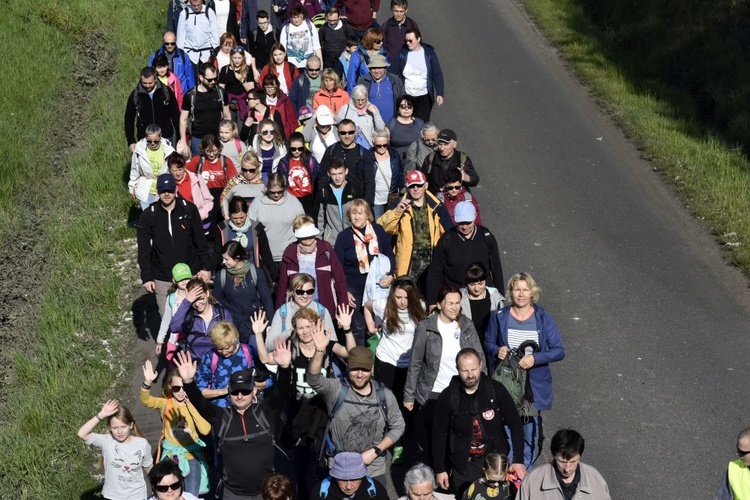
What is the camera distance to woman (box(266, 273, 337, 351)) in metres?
9.80

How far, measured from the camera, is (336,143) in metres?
12.9

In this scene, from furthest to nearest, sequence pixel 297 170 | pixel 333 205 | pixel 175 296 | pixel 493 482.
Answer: pixel 297 170 < pixel 333 205 < pixel 175 296 < pixel 493 482

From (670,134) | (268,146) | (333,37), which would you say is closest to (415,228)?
(268,146)

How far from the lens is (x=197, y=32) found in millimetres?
18266

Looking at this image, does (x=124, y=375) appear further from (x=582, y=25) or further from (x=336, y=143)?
(x=582, y=25)

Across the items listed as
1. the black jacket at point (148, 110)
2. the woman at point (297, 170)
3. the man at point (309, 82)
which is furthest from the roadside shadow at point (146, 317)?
the man at point (309, 82)

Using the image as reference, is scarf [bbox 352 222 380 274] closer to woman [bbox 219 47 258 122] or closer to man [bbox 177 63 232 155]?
man [bbox 177 63 232 155]

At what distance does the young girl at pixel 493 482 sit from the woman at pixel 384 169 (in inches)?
209

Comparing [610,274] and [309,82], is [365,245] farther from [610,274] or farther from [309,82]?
[309,82]

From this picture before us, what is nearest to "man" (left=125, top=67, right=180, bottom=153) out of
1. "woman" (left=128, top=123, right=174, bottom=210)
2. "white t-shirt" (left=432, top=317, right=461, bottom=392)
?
"woman" (left=128, top=123, right=174, bottom=210)

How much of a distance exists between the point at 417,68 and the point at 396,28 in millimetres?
1759

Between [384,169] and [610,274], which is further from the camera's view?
[610,274]

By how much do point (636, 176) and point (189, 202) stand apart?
25.3 feet

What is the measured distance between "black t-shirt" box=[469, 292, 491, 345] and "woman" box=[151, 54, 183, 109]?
7.12 metres
